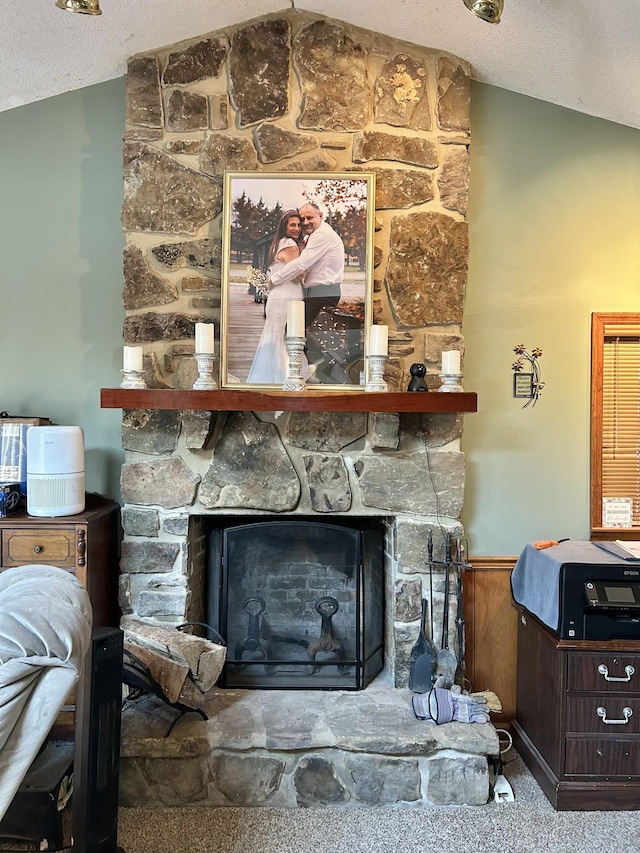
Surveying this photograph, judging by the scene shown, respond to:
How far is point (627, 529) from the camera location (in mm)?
2719

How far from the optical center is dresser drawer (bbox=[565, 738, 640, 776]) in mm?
2199

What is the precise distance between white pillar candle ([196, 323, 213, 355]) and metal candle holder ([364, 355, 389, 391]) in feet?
1.98

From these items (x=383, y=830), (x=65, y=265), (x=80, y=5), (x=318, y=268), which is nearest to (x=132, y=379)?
(x=65, y=265)

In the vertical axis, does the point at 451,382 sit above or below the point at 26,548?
above

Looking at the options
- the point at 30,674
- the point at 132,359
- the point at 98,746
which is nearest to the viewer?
the point at 30,674

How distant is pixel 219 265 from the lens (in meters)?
2.57

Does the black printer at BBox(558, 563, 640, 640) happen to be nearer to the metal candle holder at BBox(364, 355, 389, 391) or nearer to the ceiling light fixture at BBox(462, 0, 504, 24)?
the metal candle holder at BBox(364, 355, 389, 391)

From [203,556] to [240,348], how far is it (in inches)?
37.6

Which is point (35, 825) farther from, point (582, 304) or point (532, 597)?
point (582, 304)

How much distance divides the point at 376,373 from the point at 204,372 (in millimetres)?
648

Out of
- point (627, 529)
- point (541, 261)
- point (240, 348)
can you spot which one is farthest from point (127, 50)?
point (627, 529)

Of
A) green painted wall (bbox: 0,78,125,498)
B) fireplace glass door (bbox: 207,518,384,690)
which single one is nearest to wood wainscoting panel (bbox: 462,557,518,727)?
fireplace glass door (bbox: 207,518,384,690)

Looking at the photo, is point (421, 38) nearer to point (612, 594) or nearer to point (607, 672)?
point (612, 594)

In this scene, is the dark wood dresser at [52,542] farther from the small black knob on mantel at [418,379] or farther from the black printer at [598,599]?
the black printer at [598,599]
